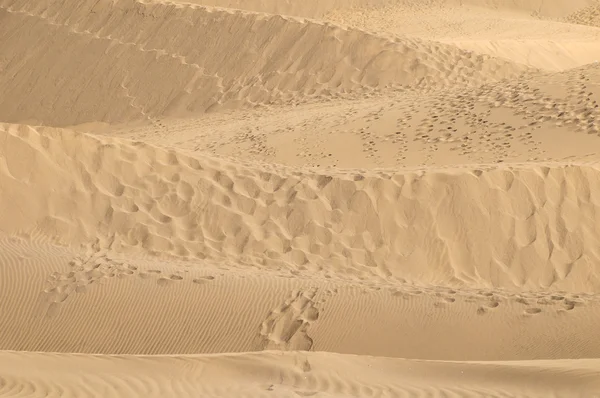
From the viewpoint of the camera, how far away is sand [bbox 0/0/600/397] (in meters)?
5.80

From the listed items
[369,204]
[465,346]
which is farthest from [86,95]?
[465,346]

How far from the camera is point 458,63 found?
16812mm

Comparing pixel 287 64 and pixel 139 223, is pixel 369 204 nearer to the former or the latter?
pixel 139 223

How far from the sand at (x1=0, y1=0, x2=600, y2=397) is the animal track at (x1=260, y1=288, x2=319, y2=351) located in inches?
0.8

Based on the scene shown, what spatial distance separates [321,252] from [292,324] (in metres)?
1.64

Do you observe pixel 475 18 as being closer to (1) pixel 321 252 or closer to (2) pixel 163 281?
(1) pixel 321 252

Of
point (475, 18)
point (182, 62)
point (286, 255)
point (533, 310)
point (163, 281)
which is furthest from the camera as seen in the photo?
point (475, 18)

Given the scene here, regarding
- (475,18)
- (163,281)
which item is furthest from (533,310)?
(475,18)

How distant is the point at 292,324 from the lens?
22.8ft

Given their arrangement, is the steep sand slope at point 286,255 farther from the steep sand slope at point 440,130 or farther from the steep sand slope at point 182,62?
the steep sand slope at point 182,62

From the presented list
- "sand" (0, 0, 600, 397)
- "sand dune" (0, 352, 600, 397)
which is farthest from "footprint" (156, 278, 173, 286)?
"sand dune" (0, 352, 600, 397)

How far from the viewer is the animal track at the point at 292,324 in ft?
22.2

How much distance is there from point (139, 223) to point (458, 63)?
1000 cm

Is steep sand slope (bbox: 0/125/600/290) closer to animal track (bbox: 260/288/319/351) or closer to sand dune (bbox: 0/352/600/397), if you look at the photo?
animal track (bbox: 260/288/319/351)
